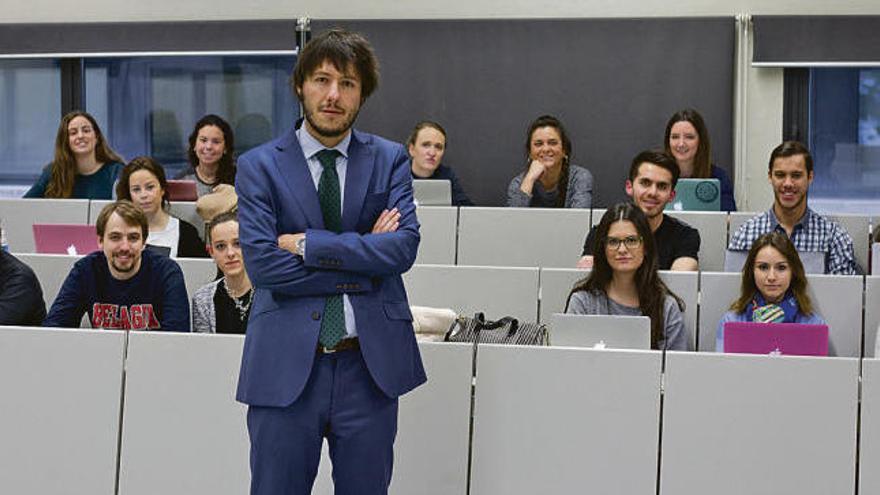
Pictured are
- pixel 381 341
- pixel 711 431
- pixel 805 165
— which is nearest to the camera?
pixel 381 341

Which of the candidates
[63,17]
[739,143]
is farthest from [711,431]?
[63,17]

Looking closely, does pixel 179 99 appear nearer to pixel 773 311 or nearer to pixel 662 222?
pixel 662 222

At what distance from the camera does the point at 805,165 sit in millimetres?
5691

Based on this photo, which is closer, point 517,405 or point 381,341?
point 381,341

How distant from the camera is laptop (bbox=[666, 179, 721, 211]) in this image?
6.48m

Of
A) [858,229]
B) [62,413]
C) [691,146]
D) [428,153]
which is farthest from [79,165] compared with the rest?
[858,229]

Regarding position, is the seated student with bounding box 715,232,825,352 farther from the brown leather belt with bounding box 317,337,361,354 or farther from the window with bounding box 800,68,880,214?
the window with bounding box 800,68,880,214

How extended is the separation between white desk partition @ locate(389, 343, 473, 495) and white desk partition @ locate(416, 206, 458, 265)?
8.04ft

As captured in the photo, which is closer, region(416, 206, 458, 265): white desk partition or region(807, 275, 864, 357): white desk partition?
region(807, 275, 864, 357): white desk partition

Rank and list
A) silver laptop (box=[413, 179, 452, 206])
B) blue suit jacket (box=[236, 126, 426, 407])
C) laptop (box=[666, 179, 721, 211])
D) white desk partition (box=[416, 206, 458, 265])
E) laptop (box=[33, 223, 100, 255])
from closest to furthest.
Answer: blue suit jacket (box=[236, 126, 426, 407]) → laptop (box=[33, 223, 100, 255]) → white desk partition (box=[416, 206, 458, 265]) → laptop (box=[666, 179, 721, 211]) → silver laptop (box=[413, 179, 452, 206])

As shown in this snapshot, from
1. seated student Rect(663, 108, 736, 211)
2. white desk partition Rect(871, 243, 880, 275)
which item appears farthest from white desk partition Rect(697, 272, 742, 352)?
seated student Rect(663, 108, 736, 211)

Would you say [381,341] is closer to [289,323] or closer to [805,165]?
[289,323]

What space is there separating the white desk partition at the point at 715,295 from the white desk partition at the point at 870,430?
1.34 m

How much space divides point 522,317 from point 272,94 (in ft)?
13.4
